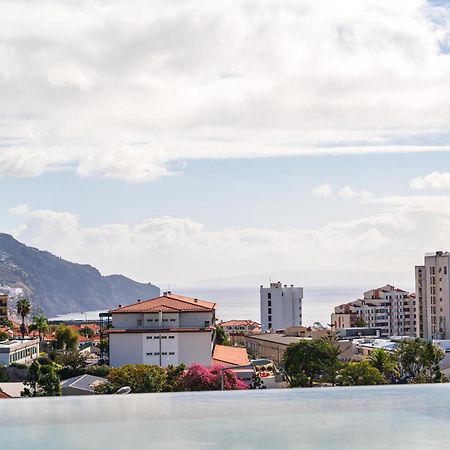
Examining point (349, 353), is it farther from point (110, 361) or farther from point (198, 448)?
point (198, 448)

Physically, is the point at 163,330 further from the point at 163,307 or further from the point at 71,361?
the point at 71,361

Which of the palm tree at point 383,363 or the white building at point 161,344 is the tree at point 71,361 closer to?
the white building at point 161,344

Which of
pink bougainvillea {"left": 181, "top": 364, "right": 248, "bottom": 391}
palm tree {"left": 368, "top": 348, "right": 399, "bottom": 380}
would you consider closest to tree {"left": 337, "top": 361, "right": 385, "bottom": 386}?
palm tree {"left": 368, "top": 348, "right": 399, "bottom": 380}

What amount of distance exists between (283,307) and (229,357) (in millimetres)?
50911

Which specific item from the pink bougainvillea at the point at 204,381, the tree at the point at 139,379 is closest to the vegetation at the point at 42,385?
the tree at the point at 139,379

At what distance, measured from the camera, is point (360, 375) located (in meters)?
26.6

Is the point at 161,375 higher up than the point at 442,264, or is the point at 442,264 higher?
the point at 442,264

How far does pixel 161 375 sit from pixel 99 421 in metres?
21.5

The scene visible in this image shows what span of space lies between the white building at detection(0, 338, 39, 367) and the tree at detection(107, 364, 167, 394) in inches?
407

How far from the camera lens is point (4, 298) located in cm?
7175

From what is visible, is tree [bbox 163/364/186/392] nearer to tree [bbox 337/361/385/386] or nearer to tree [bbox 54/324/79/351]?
tree [bbox 337/361/385/386]

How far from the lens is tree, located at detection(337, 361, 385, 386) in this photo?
26.3 m

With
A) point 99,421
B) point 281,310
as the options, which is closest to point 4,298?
point 281,310

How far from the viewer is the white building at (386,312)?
7838 cm
